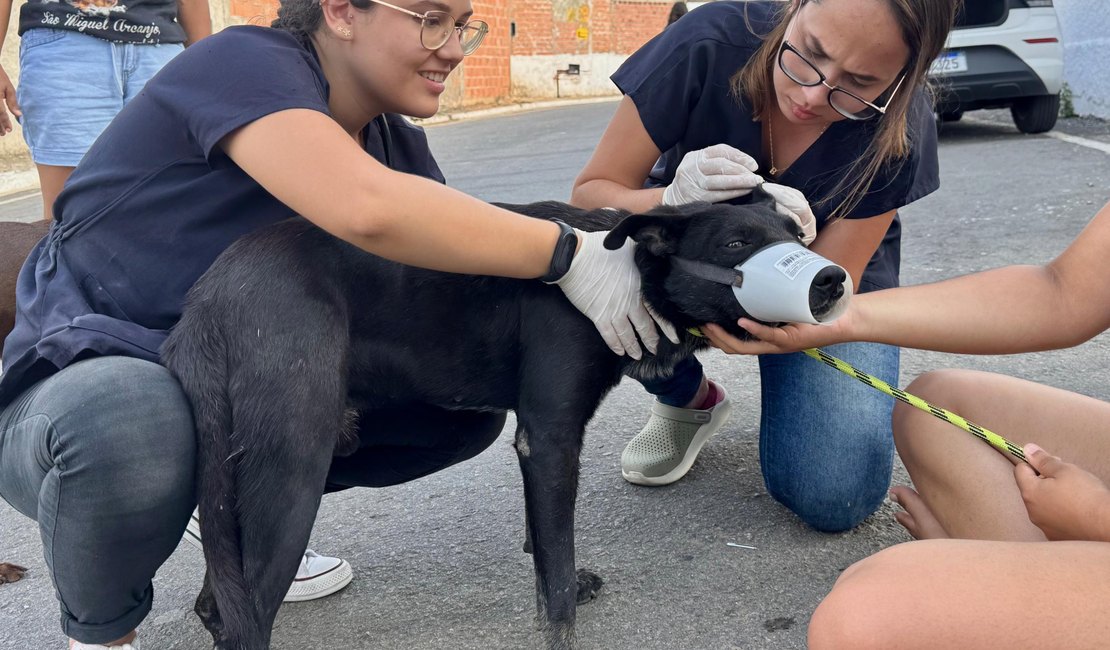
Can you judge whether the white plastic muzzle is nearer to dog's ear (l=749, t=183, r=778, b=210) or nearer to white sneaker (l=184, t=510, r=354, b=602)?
dog's ear (l=749, t=183, r=778, b=210)

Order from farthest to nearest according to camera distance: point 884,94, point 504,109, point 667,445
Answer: point 504,109
point 667,445
point 884,94

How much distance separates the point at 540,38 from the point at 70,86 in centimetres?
1691

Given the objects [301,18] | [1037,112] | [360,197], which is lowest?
[1037,112]

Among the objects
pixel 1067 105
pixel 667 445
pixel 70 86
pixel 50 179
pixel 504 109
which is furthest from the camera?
pixel 504 109

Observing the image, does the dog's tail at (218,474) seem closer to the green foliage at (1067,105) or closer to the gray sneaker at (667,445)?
the gray sneaker at (667,445)

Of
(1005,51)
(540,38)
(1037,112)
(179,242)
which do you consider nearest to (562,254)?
(179,242)

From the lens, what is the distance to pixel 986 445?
2104 millimetres

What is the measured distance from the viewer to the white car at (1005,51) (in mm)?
8352

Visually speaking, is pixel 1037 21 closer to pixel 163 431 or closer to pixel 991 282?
pixel 991 282

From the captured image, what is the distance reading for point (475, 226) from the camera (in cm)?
191

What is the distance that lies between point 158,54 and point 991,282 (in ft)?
10.3

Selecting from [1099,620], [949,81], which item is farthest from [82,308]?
[949,81]

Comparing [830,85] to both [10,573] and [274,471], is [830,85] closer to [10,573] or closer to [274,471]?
[274,471]

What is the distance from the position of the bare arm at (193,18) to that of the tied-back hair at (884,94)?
248 centimetres
